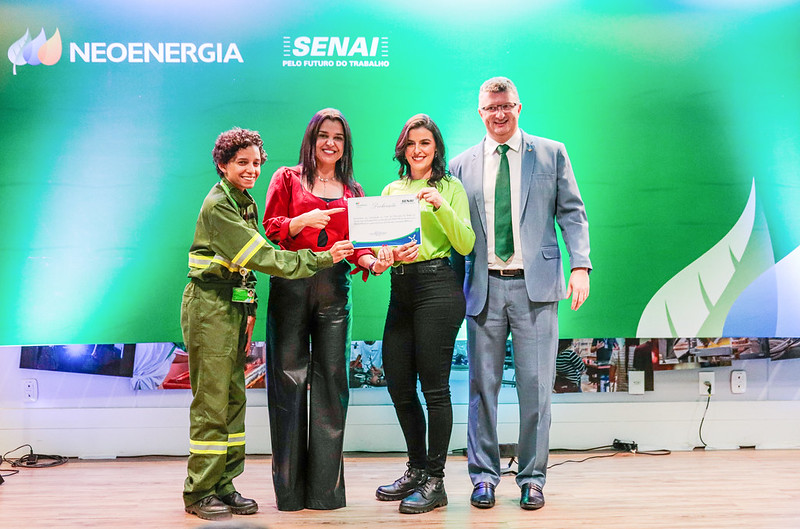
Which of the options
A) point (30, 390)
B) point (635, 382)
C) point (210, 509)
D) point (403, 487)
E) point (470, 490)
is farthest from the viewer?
point (635, 382)

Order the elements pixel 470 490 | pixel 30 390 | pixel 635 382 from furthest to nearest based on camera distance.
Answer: pixel 635 382
pixel 30 390
pixel 470 490

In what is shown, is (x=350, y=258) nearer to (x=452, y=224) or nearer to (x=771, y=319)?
(x=452, y=224)

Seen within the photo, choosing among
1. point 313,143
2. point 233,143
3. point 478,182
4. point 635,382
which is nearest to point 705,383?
point 635,382

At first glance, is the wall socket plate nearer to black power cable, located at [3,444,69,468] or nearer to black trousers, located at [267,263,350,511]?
black trousers, located at [267,263,350,511]

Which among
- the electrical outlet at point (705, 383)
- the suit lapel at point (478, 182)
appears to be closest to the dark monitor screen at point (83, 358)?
the suit lapel at point (478, 182)

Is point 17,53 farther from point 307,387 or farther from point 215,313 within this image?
point 307,387

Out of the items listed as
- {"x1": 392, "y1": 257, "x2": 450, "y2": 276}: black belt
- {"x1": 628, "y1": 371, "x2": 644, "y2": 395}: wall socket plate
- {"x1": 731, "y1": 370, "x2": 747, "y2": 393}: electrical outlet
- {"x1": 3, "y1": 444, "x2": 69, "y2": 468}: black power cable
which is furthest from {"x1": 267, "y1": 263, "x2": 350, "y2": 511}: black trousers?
{"x1": 731, "y1": 370, "x2": 747, "y2": 393}: electrical outlet

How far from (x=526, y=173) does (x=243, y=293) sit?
126 centimetres

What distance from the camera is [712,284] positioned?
3697 mm

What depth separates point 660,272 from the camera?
12.1 ft

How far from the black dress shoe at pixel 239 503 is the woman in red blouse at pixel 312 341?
0.10 m

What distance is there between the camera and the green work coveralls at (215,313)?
2574 mm

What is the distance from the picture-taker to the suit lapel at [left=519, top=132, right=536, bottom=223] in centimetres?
287

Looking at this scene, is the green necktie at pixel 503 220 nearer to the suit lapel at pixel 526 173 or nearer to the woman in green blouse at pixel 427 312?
the suit lapel at pixel 526 173
